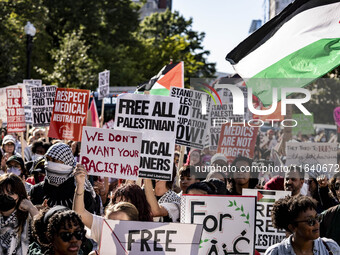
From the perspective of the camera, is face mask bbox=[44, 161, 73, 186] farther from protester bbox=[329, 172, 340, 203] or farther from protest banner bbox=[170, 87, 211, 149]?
protest banner bbox=[170, 87, 211, 149]

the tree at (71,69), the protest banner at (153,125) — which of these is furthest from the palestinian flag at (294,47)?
the tree at (71,69)

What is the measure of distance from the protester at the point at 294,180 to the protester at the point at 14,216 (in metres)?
3.35

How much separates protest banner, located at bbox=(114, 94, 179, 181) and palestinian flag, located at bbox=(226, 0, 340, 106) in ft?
2.90

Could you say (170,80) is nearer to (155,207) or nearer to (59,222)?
(155,207)

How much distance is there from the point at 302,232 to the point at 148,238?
106 cm

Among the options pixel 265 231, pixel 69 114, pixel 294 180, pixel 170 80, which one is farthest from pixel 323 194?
pixel 69 114

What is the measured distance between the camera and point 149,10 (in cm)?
14800

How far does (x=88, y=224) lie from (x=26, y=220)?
0.48 meters

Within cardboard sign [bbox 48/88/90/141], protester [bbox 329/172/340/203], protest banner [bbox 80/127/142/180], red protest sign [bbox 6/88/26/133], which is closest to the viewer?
protest banner [bbox 80/127/142/180]

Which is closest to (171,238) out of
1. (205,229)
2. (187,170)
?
(205,229)

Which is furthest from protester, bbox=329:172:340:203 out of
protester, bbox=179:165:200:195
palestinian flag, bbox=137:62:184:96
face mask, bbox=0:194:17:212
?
palestinian flag, bbox=137:62:184:96

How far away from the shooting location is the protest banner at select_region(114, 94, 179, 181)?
306 inches

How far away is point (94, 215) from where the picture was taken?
19.9 feet

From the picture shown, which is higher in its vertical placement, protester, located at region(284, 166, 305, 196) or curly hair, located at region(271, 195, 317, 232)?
protester, located at region(284, 166, 305, 196)
